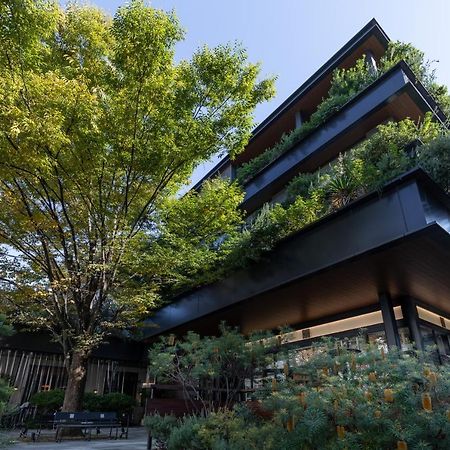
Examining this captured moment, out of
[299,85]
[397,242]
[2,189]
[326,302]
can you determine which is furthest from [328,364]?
[299,85]

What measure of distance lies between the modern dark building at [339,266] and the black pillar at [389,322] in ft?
0.08

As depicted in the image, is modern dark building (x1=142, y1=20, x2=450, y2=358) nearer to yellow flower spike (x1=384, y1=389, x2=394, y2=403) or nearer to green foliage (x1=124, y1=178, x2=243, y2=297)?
green foliage (x1=124, y1=178, x2=243, y2=297)

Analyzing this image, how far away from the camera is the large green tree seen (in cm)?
739

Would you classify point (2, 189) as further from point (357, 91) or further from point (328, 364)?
point (357, 91)

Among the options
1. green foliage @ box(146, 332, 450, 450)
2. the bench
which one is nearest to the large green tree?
the bench

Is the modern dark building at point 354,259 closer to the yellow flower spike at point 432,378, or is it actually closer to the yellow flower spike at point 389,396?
the yellow flower spike at point 432,378

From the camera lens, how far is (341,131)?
36.6 ft

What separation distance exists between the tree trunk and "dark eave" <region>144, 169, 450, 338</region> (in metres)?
3.95

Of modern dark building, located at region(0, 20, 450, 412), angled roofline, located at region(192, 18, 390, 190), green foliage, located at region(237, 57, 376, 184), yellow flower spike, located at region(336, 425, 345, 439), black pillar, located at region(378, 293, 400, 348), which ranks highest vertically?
angled roofline, located at region(192, 18, 390, 190)

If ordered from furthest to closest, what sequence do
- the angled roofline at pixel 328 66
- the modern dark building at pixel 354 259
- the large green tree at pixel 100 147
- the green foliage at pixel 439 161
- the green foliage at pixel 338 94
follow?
the angled roofline at pixel 328 66
the green foliage at pixel 338 94
the large green tree at pixel 100 147
the green foliage at pixel 439 161
the modern dark building at pixel 354 259

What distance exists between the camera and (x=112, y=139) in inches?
325

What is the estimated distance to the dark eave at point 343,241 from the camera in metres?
6.05

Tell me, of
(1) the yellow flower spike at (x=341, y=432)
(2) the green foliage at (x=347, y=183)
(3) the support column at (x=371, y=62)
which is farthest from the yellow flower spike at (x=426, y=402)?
(3) the support column at (x=371, y=62)

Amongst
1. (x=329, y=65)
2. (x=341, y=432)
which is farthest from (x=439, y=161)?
(x=329, y=65)
